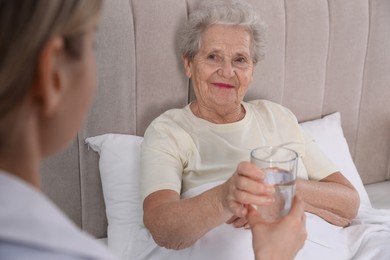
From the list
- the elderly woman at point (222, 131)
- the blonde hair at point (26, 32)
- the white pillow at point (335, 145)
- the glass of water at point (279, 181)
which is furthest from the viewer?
the white pillow at point (335, 145)

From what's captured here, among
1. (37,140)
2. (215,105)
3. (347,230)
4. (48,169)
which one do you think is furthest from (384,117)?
(37,140)

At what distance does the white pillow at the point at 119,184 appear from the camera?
1888 millimetres

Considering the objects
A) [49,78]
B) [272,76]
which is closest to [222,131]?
[272,76]

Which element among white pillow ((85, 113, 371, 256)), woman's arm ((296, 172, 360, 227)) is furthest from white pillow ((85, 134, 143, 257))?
woman's arm ((296, 172, 360, 227))

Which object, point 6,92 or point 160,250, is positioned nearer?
point 6,92

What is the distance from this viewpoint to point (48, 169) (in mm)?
1930

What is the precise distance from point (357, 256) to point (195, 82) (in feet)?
2.37

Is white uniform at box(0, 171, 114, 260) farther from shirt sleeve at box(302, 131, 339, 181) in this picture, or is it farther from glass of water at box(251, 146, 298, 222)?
shirt sleeve at box(302, 131, 339, 181)

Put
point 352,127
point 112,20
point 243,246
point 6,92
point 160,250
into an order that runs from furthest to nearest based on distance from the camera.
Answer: point 352,127 → point 112,20 → point 160,250 → point 243,246 → point 6,92

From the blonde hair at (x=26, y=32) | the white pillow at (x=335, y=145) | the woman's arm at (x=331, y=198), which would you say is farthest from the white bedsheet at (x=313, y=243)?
the blonde hair at (x=26, y=32)

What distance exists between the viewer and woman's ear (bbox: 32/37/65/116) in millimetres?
686

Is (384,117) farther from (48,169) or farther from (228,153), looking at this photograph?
(48,169)

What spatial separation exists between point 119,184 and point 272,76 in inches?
28.3

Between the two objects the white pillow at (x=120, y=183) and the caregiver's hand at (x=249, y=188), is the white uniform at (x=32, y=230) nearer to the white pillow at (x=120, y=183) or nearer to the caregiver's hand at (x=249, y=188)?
the caregiver's hand at (x=249, y=188)
